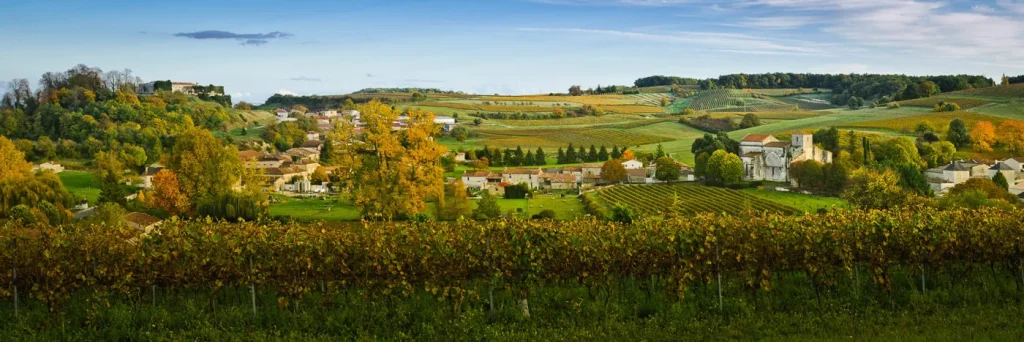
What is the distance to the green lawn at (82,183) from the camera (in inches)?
1933

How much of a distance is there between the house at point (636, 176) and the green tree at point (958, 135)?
24756 mm

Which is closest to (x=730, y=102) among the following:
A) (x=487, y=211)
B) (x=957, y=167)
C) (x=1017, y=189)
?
(x=957, y=167)

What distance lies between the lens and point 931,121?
7575 cm

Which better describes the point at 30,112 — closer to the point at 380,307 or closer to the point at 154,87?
the point at 154,87

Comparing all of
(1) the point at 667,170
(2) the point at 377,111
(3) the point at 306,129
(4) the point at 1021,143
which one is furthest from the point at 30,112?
(4) the point at 1021,143

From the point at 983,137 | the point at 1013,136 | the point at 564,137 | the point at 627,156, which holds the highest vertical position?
the point at 1013,136

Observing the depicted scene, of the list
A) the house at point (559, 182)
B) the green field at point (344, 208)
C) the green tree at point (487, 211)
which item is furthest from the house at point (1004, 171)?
the green tree at point (487, 211)

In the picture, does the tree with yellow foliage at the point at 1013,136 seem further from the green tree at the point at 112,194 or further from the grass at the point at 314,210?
the green tree at the point at 112,194

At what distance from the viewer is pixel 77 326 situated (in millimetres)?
10633

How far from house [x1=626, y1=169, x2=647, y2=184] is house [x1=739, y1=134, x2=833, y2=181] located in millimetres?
6977

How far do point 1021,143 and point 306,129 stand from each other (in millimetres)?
73391

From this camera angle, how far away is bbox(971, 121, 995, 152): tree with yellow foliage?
63031 millimetres

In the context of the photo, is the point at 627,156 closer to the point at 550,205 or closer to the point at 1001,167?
the point at 550,205

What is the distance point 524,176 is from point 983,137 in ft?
117
